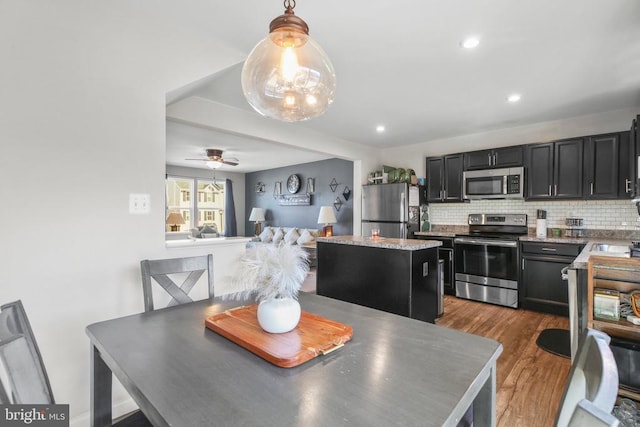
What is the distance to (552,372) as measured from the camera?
238 cm

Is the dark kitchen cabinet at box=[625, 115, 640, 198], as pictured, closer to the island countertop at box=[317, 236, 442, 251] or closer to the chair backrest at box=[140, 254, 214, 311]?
the island countertop at box=[317, 236, 442, 251]

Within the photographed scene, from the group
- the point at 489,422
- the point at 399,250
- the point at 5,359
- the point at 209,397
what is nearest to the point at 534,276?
the point at 399,250

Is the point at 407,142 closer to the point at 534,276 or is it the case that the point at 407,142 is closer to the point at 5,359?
the point at 534,276

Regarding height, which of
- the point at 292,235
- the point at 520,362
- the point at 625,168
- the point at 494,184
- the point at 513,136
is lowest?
the point at 520,362

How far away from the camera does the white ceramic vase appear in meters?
1.14

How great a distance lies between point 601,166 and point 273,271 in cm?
429

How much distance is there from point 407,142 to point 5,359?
5.37 m

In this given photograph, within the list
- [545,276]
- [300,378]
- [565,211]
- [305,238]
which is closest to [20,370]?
[300,378]

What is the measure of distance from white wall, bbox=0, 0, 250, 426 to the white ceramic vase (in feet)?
3.77

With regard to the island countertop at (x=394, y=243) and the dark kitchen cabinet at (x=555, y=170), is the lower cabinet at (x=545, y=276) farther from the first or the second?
the island countertop at (x=394, y=243)

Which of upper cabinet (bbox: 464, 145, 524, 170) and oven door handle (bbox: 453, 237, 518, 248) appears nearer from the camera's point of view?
oven door handle (bbox: 453, 237, 518, 248)

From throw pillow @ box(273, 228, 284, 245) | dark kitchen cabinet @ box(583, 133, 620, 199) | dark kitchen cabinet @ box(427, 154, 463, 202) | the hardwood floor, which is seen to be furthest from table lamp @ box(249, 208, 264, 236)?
dark kitchen cabinet @ box(583, 133, 620, 199)

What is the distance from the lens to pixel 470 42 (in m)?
2.21

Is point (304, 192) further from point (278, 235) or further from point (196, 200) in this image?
point (196, 200)
